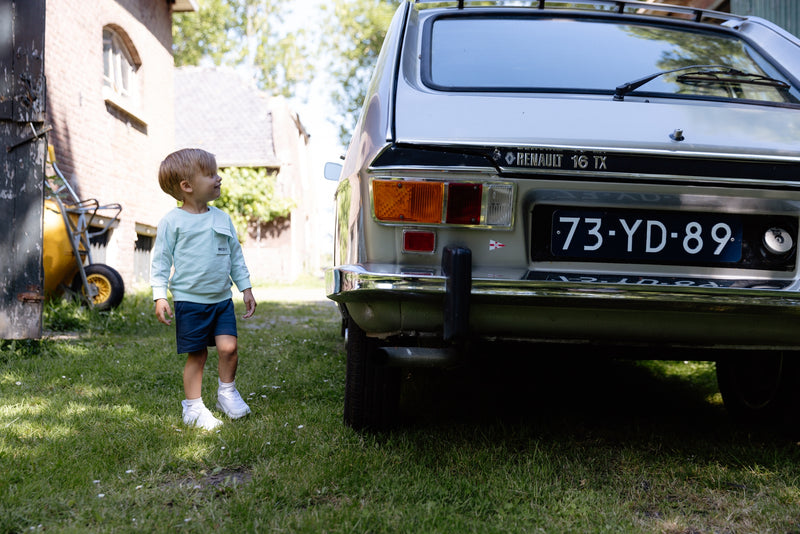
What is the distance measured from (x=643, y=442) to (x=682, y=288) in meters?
1.04

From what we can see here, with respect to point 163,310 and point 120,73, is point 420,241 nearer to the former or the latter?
point 163,310

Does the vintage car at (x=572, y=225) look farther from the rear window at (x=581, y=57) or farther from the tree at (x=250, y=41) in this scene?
the tree at (x=250, y=41)

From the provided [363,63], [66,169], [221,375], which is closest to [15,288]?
[221,375]

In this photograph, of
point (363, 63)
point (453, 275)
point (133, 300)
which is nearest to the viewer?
point (453, 275)

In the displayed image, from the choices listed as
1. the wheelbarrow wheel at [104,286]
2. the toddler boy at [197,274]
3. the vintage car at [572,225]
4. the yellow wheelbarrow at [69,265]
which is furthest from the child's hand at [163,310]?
the wheelbarrow wheel at [104,286]

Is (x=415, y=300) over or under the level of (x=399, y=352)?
over

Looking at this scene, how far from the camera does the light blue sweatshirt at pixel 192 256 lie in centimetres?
297

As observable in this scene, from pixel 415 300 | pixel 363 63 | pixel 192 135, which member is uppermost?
pixel 363 63

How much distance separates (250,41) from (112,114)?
20.4m

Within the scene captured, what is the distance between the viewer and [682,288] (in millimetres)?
1873

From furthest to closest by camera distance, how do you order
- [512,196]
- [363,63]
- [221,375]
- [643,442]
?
[363,63]
[221,375]
[643,442]
[512,196]

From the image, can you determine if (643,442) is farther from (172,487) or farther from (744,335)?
(172,487)

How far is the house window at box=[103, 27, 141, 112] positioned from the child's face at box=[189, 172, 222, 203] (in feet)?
24.7

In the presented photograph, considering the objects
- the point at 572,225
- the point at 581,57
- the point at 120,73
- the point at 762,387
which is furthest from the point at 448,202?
the point at 120,73
